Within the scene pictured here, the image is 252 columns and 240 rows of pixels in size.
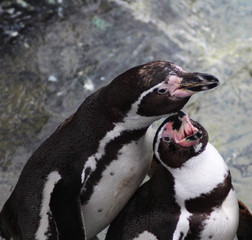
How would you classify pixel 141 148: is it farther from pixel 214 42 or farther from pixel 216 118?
pixel 214 42

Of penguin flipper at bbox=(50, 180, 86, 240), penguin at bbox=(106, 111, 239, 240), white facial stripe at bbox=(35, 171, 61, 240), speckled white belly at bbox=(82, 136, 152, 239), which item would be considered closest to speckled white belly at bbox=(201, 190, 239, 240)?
penguin at bbox=(106, 111, 239, 240)

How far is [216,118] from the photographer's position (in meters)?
3.99

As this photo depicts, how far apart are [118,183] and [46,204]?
0.34 metres

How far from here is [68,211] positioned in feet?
9.12

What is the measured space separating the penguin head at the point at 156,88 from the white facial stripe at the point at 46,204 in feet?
→ 1.48

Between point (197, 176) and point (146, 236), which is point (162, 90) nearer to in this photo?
point (197, 176)

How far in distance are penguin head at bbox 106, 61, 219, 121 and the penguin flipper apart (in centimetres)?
47

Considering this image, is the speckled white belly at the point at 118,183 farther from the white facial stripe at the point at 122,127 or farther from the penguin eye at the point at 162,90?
the penguin eye at the point at 162,90

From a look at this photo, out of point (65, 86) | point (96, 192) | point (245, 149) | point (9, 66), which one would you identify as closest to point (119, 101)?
point (96, 192)

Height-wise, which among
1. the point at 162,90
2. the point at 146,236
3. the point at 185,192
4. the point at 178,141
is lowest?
the point at 146,236

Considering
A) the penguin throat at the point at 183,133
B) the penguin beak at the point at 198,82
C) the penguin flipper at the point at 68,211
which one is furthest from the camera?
the penguin flipper at the point at 68,211

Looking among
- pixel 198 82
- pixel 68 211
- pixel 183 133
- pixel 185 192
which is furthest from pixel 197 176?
pixel 68 211

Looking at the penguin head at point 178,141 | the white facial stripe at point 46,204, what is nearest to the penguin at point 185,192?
the penguin head at point 178,141

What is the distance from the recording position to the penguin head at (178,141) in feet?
8.79
